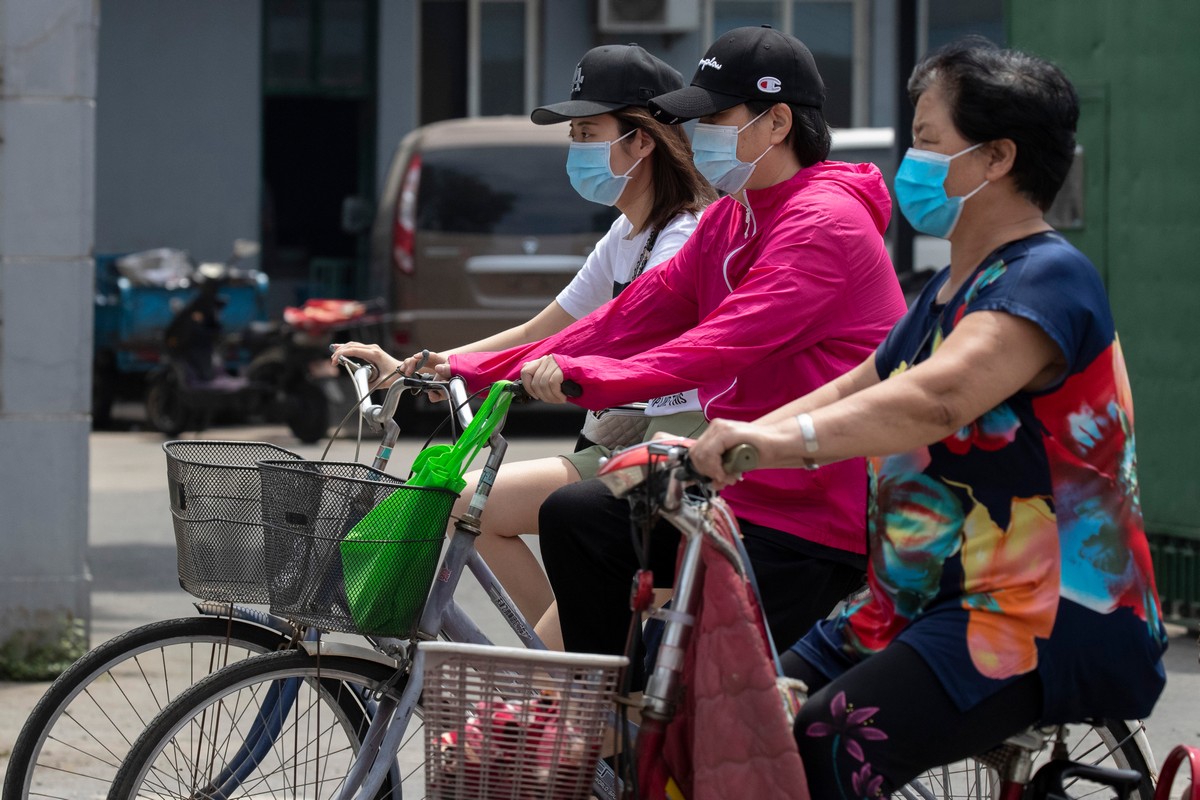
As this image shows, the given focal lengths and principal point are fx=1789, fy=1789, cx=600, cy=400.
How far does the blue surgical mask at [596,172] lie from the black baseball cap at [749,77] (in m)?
0.51

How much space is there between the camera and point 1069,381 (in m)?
2.52

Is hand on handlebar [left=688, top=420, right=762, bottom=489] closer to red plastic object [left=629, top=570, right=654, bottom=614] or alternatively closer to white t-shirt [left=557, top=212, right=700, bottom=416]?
red plastic object [left=629, top=570, right=654, bottom=614]

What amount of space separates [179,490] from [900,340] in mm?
1299

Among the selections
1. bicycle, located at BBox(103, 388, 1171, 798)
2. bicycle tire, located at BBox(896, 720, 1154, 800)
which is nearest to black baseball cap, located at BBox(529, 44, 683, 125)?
bicycle, located at BBox(103, 388, 1171, 798)

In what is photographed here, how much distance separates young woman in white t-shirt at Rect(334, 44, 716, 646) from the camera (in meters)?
3.61

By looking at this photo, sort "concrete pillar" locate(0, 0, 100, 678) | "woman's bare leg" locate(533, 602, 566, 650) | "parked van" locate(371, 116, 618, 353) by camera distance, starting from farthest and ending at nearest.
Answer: "parked van" locate(371, 116, 618, 353)
"concrete pillar" locate(0, 0, 100, 678)
"woman's bare leg" locate(533, 602, 566, 650)

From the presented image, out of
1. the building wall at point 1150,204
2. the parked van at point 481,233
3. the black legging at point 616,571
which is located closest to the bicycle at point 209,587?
the black legging at point 616,571

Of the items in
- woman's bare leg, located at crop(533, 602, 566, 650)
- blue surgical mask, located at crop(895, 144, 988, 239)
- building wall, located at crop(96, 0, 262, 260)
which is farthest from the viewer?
building wall, located at crop(96, 0, 262, 260)

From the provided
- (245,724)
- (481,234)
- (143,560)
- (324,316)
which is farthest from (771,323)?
(324,316)

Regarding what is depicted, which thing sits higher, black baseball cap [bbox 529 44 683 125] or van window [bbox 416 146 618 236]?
black baseball cap [bbox 529 44 683 125]

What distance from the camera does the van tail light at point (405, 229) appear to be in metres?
12.3

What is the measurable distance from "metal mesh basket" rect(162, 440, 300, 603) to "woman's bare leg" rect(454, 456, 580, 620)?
1.81 feet

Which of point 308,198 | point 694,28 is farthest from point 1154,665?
point 308,198

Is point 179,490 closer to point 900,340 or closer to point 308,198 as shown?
point 900,340
